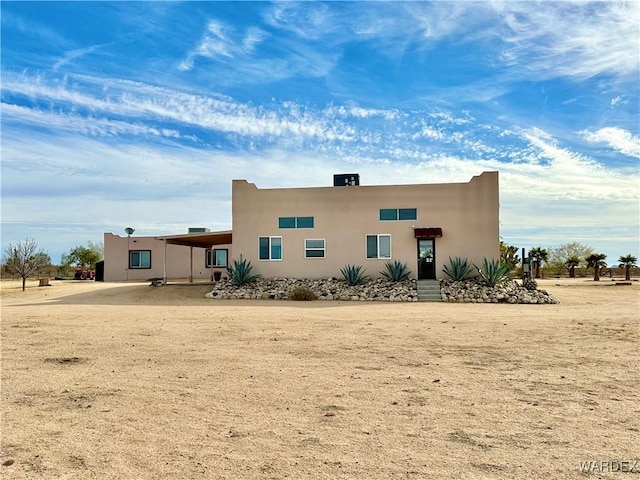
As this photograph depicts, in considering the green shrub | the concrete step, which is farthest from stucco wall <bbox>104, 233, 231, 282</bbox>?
the concrete step

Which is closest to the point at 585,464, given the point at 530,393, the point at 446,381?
the point at 530,393

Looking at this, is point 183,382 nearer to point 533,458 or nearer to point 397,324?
point 533,458

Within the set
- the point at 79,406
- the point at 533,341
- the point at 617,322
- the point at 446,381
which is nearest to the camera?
the point at 79,406

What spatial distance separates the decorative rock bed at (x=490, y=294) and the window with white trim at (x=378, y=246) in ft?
9.21

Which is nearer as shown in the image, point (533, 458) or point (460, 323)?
point (533, 458)

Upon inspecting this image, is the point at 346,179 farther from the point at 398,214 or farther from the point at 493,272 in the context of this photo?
the point at 493,272

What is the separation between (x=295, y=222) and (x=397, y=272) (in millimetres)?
4977

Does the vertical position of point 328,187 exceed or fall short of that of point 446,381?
it exceeds it

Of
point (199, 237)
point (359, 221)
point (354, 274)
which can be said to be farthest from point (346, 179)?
point (199, 237)

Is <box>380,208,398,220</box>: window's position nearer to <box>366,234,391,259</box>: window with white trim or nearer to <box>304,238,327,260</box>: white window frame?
<box>366,234,391,259</box>: window with white trim

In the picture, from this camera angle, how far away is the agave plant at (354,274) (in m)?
22.1

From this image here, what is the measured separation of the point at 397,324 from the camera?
11961 mm

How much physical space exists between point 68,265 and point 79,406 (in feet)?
153

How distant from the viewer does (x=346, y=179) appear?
2448cm
